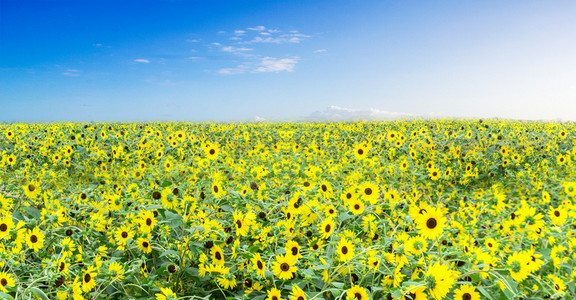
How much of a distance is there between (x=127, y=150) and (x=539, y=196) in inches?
360

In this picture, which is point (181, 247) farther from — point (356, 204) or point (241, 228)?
point (356, 204)

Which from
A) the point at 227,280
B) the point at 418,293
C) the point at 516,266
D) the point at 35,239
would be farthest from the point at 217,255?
the point at 516,266

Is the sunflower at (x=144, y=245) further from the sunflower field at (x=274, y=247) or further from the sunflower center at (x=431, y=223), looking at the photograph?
the sunflower center at (x=431, y=223)

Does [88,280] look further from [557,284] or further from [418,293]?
[557,284]

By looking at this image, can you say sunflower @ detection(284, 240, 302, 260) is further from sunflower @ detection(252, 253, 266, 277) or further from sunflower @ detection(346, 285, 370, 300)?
sunflower @ detection(346, 285, 370, 300)

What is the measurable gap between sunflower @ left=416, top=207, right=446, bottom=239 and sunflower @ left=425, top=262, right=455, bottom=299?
599 mm

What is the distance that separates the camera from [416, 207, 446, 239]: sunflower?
2.35 m

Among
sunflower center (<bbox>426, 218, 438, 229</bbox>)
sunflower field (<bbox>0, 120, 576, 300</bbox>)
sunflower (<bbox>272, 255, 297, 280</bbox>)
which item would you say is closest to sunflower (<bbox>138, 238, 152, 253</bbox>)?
sunflower field (<bbox>0, 120, 576, 300</bbox>)

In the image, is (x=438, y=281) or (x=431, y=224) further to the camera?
(x=431, y=224)

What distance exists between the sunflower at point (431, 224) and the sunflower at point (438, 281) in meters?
0.60

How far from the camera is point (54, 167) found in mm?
8039

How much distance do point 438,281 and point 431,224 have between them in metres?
0.67

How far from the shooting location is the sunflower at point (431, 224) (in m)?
2.35

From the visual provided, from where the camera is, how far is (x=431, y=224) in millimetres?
2393
